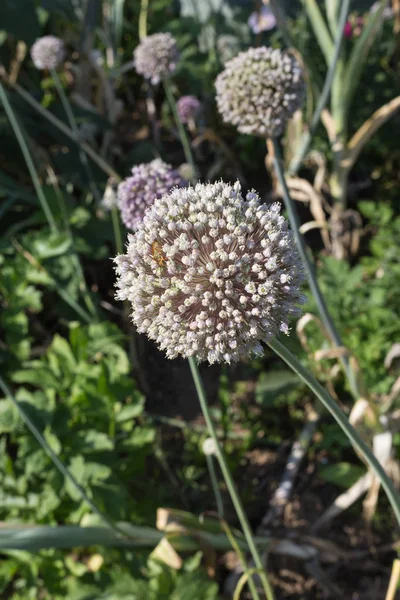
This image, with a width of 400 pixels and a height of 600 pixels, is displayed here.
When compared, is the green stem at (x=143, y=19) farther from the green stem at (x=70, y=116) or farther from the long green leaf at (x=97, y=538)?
the long green leaf at (x=97, y=538)

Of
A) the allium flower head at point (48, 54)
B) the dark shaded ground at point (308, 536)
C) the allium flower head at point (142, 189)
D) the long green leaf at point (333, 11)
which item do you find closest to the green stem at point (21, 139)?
the allium flower head at point (48, 54)

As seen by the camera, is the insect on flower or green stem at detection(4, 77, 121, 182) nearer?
the insect on flower

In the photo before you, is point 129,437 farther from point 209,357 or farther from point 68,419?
point 209,357

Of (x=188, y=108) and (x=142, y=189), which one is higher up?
(x=188, y=108)

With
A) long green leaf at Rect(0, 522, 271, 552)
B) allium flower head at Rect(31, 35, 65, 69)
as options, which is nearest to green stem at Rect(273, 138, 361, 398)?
long green leaf at Rect(0, 522, 271, 552)

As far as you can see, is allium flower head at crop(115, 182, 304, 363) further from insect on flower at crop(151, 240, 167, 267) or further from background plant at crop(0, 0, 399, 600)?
background plant at crop(0, 0, 399, 600)

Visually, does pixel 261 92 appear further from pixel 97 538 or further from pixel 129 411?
pixel 97 538

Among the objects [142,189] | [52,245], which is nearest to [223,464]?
[142,189]
